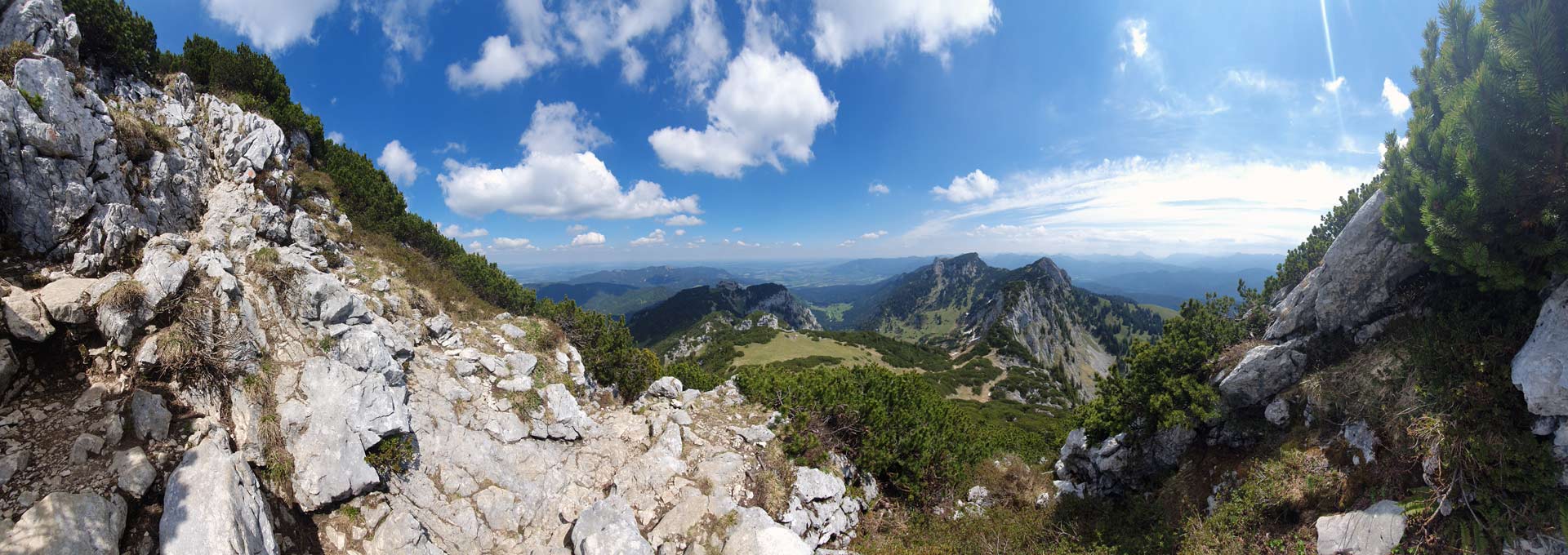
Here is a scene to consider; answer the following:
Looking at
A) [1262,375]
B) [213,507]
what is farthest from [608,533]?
[1262,375]

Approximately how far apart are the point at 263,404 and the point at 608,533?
7880mm

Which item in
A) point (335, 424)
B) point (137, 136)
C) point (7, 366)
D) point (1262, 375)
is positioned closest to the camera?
point (7, 366)

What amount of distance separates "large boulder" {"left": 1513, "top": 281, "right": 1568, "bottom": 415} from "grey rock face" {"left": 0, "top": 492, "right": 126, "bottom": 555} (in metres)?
22.6

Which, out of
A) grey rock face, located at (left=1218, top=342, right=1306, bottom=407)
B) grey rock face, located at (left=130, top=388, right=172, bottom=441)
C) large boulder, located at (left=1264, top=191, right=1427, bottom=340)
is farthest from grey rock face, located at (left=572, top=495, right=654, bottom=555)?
large boulder, located at (left=1264, top=191, right=1427, bottom=340)

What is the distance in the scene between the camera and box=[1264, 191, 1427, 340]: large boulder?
10.8 meters

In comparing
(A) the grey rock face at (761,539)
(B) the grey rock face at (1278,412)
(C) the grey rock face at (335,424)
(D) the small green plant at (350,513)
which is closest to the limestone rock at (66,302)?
(C) the grey rock face at (335,424)

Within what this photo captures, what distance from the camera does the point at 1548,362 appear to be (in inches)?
296


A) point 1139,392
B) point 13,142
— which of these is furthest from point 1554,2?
point 13,142

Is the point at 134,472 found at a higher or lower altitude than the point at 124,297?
lower

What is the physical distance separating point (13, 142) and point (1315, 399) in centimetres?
3211

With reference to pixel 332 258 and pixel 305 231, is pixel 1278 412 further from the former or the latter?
pixel 305 231

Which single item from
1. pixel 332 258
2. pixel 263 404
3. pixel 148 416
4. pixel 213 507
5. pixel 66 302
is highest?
pixel 332 258

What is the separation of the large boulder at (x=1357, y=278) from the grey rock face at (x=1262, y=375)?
792mm

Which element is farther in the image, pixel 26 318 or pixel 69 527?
pixel 26 318
